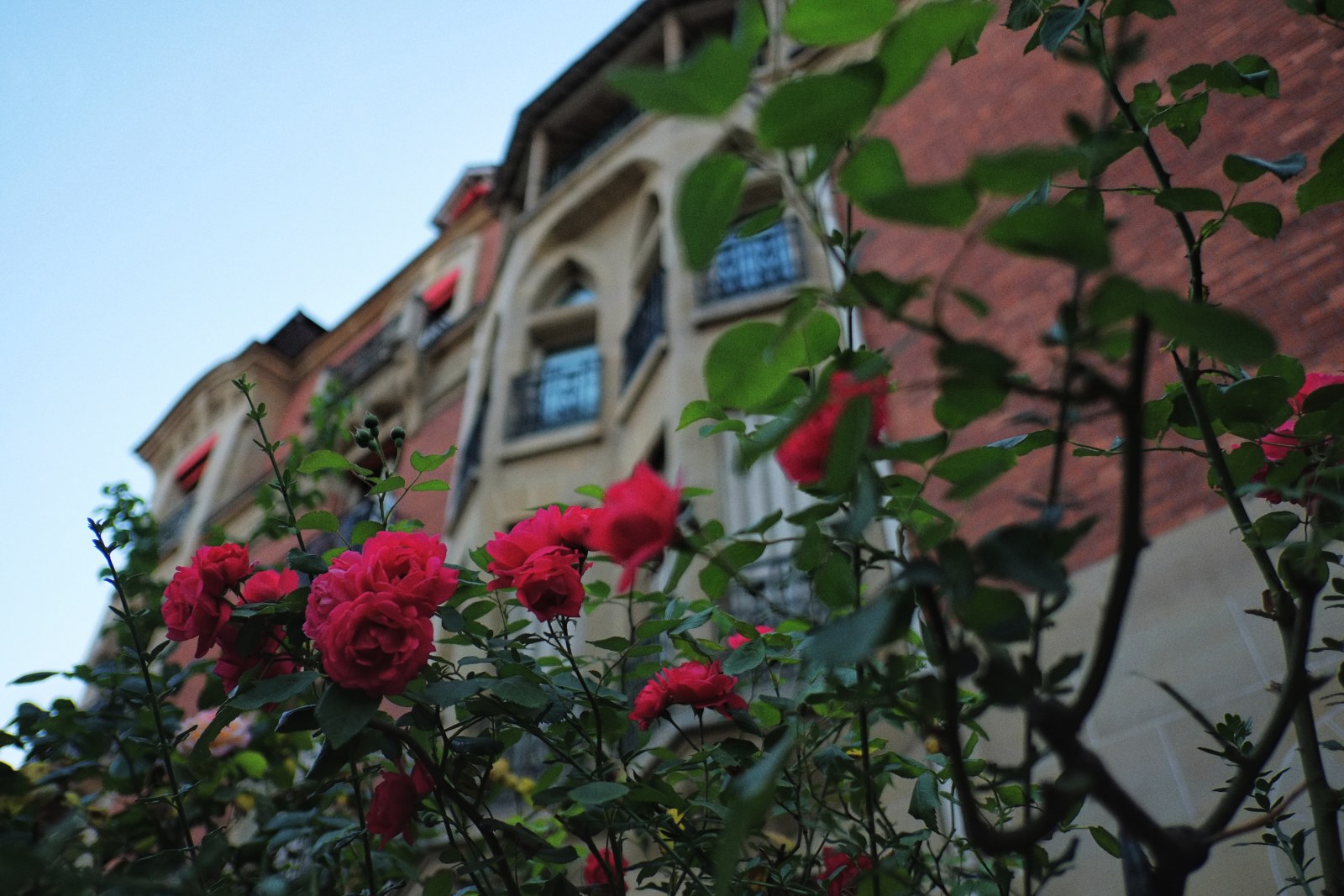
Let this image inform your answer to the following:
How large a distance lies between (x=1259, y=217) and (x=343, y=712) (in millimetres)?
1492

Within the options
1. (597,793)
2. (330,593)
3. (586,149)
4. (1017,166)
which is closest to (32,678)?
(330,593)

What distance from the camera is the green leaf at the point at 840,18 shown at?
2.67ft

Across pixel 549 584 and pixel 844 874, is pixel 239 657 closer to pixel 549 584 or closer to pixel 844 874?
pixel 549 584

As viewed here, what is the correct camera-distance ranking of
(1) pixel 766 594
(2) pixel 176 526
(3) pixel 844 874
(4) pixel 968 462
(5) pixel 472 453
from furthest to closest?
(2) pixel 176 526 < (5) pixel 472 453 < (1) pixel 766 594 < (3) pixel 844 874 < (4) pixel 968 462

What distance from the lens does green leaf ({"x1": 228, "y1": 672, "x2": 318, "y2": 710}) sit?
1308mm

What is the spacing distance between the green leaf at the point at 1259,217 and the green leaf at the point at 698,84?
1004 mm

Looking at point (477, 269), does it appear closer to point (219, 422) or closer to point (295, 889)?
point (219, 422)

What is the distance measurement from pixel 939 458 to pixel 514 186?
12239 mm

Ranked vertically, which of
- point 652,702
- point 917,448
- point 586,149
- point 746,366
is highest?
point 586,149

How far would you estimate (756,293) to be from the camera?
281 inches

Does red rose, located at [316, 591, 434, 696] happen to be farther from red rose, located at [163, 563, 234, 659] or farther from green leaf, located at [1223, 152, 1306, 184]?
green leaf, located at [1223, 152, 1306, 184]

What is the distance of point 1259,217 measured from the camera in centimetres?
135

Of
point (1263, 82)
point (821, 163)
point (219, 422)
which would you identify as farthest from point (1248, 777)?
point (219, 422)

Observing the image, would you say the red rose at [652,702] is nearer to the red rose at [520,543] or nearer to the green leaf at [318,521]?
the red rose at [520,543]
